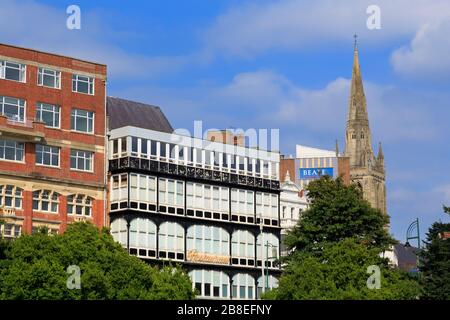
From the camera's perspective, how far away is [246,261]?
110 m

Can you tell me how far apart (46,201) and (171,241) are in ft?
41.6

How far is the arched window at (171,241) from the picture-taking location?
101688 millimetres

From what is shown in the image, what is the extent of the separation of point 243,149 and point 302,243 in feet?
55.4

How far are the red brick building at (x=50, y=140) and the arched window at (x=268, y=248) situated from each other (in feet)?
59.4

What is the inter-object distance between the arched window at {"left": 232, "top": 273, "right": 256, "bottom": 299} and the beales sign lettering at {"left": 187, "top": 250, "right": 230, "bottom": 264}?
226 cm

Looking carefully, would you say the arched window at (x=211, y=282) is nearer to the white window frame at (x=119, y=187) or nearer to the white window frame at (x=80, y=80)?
the white window frame at (x=119, y=187)

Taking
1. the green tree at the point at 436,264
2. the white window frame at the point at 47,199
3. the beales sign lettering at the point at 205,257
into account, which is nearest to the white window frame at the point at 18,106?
the white window frame at the point at 47,199

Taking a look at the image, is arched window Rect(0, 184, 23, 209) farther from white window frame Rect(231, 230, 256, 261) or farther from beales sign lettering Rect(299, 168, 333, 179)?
beales sign lettering Rect(299, 168, 333, 179)

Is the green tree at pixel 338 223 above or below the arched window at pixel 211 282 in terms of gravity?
above

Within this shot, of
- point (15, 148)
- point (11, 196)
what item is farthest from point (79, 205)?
point (15, 148)

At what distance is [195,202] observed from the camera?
10562 centimetres
